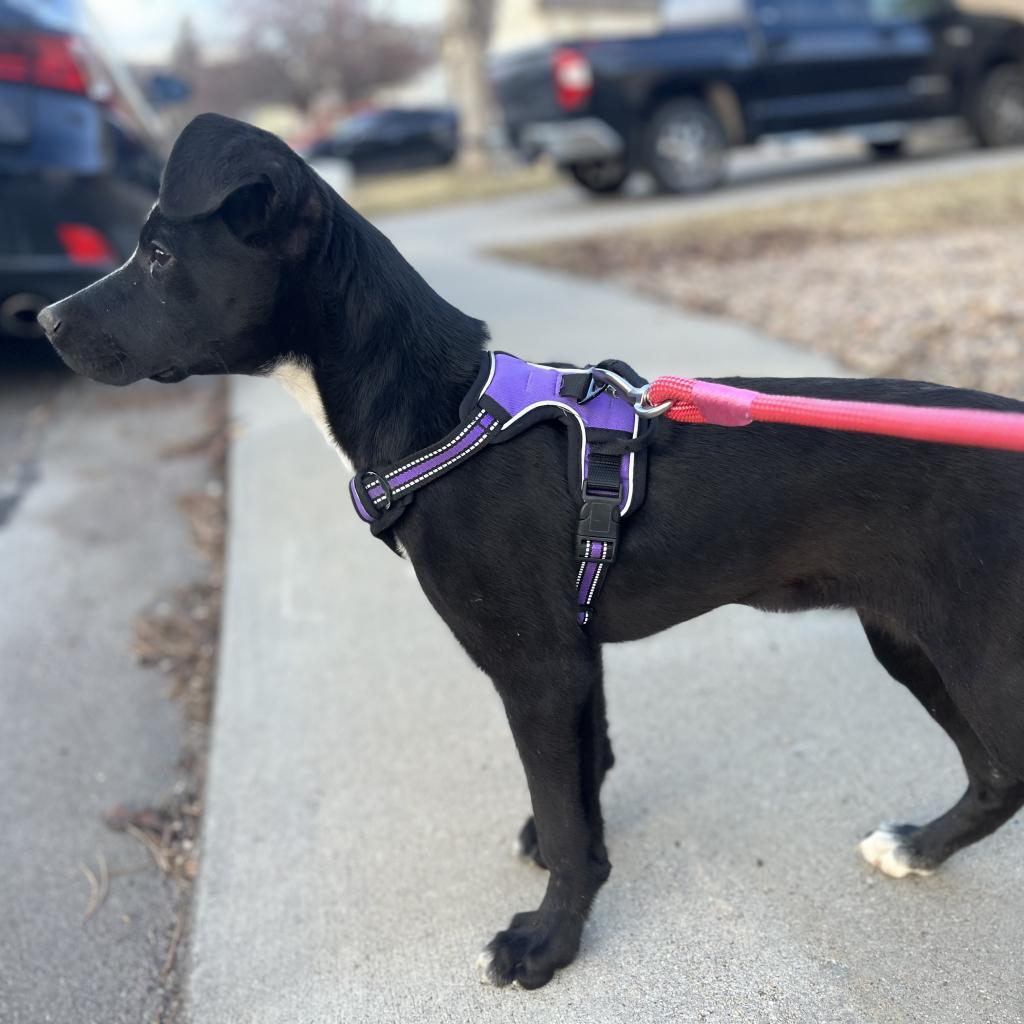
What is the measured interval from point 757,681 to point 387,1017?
1552 millimetres

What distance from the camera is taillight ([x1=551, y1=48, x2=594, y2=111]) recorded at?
36.9ft

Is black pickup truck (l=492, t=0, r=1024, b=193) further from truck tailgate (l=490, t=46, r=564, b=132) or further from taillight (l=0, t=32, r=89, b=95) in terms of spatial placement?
taillight (l=0, t=32, r=89, b=95)

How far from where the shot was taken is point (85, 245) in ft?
18.8

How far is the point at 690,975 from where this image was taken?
2219 mm

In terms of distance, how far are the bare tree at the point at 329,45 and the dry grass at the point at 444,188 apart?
97.6 ft

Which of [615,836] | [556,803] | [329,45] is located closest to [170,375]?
[556,803]

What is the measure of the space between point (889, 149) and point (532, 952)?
14668 mm

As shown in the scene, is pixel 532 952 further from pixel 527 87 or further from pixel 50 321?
pixel 527 87

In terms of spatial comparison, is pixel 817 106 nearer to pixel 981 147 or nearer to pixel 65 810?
pixel 981 147

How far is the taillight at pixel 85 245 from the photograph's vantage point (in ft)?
18.7

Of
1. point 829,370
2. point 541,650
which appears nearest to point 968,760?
point 541,650

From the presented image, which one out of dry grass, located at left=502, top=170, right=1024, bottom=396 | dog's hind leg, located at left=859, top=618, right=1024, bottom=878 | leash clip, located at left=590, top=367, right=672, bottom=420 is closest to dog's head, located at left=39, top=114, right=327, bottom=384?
leash clip, located at left=590, top=367, right=672, bottom=420

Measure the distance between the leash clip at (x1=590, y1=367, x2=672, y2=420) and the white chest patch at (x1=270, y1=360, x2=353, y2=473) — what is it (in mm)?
560

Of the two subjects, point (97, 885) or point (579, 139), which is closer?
point (97, 885)
